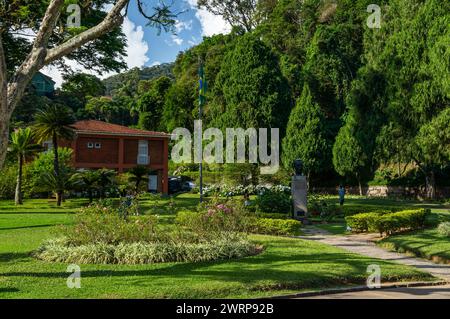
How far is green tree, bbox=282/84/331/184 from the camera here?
47.7m

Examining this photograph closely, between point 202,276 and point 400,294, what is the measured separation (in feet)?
12.9

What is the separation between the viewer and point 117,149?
45.6 metres

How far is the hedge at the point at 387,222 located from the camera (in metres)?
19.0

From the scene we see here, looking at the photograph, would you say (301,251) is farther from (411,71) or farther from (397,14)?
(397,14)

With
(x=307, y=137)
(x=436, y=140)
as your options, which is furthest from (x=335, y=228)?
(x=307, y=137)

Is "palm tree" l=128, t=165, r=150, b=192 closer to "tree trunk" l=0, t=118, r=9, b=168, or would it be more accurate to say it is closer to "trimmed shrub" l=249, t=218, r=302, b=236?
"trimmed shrub" l=249, t=218, r=302, b=236

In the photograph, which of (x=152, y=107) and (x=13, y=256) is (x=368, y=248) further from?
(x=152, y=107)

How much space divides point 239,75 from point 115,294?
43687 mm

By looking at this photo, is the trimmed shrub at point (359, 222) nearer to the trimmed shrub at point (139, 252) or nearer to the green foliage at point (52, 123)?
the trimmed shrub at point (139, 252)

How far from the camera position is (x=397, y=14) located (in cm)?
4175

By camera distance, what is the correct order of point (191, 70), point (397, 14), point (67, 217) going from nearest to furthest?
point (67, 217), point (397, 14), point (191, 70)

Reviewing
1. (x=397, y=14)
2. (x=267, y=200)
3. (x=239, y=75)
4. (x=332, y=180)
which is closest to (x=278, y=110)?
(x=239, y=75)

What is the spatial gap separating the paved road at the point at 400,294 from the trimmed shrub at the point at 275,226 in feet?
28.5

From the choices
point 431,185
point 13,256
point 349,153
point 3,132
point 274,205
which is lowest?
point 13,256
